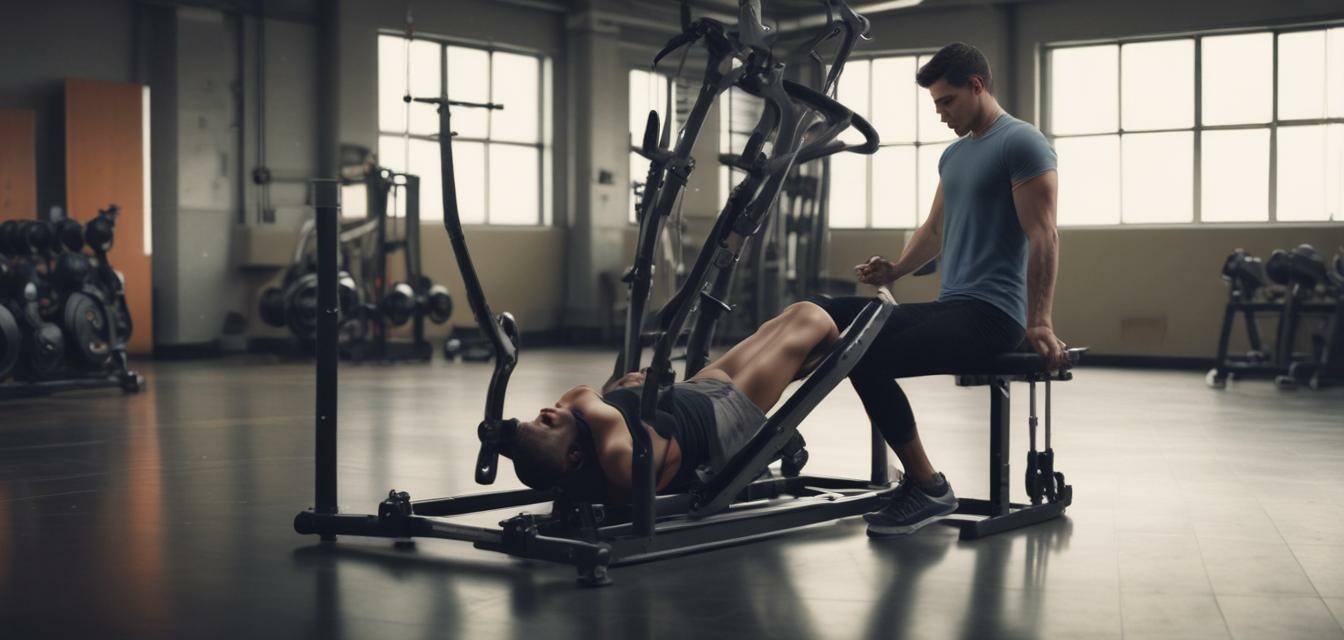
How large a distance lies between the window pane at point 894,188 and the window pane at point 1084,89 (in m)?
1.46

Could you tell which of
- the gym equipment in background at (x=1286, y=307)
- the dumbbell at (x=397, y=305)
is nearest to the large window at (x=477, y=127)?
the dumbbell at (x=397, y=305)

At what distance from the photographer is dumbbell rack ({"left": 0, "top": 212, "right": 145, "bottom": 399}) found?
7.44 metres

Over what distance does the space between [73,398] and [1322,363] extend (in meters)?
7.28

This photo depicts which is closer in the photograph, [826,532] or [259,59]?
[826,532]

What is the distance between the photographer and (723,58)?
10.1 feet

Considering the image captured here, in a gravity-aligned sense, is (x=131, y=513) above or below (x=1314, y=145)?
below

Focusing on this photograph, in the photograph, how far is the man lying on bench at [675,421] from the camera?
288cm

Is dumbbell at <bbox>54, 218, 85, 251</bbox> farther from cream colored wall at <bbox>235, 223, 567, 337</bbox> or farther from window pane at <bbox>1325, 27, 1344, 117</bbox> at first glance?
window pane at <bbox>1325, 27, 1344, 117</bbox>

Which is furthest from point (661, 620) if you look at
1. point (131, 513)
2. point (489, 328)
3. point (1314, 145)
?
point (1314, 145)

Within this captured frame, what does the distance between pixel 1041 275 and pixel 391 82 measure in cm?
1024

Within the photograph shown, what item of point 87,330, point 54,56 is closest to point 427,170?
point 54,56

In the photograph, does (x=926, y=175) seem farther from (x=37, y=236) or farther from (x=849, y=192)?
(x=37, y=236)

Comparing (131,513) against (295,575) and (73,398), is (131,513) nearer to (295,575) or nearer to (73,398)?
(295,575)

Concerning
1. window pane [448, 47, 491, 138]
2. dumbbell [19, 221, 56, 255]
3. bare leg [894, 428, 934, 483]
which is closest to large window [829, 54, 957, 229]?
window pane [448, 47, 491, 138]
